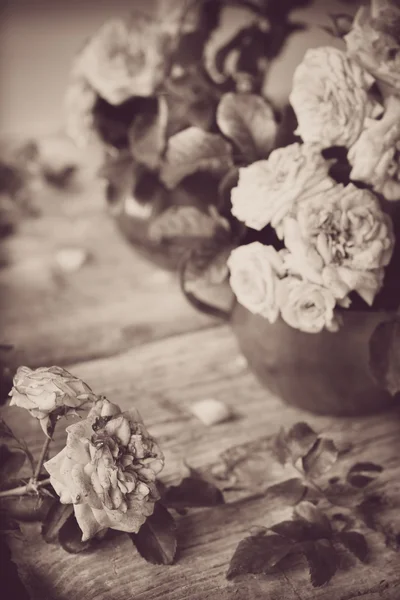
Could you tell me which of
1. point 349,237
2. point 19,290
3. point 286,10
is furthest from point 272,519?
point 286,10

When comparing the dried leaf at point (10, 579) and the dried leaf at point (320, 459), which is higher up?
the dried leaf at point (320, 459)

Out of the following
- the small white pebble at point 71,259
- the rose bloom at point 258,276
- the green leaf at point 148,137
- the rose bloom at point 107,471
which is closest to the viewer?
the rose bloom at point 107,471

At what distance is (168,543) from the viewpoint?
0.69 metres

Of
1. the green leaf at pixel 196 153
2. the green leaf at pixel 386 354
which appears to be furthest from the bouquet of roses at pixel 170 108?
the green leaf at pixel 386 354

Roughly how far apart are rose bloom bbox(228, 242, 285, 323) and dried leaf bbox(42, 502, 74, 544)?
0.90ft

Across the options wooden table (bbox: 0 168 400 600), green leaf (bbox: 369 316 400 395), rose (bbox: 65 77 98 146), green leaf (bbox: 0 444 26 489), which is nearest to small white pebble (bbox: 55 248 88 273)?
wooden table (bbox: 0 168 400 600)

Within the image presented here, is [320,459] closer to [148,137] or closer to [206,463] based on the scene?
[206,463]

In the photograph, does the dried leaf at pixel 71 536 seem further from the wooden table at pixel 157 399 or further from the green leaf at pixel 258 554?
the green leaf at pixel 258 554

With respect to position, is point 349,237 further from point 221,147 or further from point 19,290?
point 19,290

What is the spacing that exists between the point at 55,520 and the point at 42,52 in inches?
60.8

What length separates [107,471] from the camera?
61 cm

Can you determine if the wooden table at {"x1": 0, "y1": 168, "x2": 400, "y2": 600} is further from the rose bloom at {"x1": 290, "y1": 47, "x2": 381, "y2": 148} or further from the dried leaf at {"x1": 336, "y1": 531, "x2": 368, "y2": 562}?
the rose bloom at {"x1": 290, "y1": 47, "x2": 381, "y2": 148}

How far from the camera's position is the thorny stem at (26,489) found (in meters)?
0.67

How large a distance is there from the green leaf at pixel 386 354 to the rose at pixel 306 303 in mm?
71
